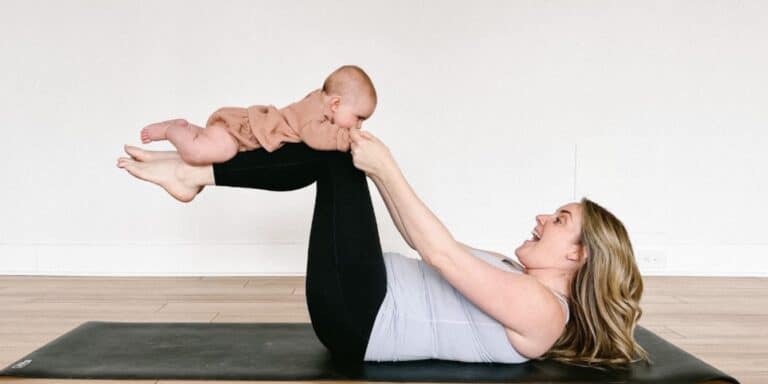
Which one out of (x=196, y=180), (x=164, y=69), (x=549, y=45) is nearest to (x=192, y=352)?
(x=196, y=180)

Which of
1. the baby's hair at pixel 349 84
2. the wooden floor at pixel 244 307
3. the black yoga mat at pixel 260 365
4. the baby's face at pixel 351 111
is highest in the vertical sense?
the baby's hair at pixel 349 84

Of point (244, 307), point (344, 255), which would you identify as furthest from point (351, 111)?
point (244, 307)

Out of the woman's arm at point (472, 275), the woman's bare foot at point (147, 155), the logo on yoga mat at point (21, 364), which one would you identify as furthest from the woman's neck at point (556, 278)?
the logo on yoga mat at point (21, 364)

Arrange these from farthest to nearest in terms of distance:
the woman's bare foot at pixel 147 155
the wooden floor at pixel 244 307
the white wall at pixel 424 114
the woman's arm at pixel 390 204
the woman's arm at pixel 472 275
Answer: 1. the white wall at pixel 424 114
2. the wooden floor at pixel 244 307
3. the woman's bare foot at pixel 147 155
4. the woman's arm at pixel 390 204
5. the woman's arm at pixel 472 275

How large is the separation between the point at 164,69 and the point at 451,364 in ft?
7.99

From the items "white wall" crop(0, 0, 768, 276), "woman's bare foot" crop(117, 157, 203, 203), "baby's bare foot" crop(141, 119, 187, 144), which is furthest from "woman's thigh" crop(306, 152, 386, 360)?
"white wall" crop(0, 0, 768, 276)

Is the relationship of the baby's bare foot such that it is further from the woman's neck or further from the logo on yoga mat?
the woman's neck

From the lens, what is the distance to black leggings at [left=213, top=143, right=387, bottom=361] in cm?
193

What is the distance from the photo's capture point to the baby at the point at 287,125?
1.93 meters

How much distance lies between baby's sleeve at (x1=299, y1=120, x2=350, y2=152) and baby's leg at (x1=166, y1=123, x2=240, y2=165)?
19 cm

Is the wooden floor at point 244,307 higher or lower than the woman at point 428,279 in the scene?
lower

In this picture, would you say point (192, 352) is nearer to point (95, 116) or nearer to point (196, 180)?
point (196, 180)

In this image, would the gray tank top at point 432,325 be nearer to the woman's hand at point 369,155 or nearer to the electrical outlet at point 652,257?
the woman's hand at point 369,155

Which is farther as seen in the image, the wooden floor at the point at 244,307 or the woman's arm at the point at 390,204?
the wooden floor at the point at 244,307
